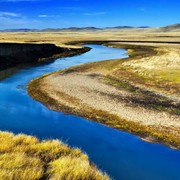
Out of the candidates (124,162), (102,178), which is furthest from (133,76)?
(102,178)

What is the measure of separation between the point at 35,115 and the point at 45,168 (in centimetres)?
1085

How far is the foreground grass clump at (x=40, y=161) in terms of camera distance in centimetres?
1052

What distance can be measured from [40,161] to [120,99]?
14021mm

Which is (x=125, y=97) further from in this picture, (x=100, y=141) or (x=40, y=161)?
(x=40, y=161)

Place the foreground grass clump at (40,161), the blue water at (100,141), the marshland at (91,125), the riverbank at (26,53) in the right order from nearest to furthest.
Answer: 1. the foreground grass clump at (40,161)
2. the marshland at (91,125)
3. the blue water at (100,141)
4. the riverbank at (26,53)

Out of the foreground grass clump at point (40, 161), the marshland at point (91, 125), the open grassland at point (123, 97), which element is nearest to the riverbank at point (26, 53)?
the marshland at point (91, 125)

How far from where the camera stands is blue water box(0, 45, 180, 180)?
1361 centimetres

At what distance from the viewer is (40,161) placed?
11922 mm

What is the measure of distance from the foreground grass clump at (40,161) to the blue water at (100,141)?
5.21 ft

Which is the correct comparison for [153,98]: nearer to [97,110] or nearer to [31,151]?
[97,110]

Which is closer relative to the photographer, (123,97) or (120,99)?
(120,99)

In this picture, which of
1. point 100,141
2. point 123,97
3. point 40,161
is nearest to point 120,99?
point 123,97

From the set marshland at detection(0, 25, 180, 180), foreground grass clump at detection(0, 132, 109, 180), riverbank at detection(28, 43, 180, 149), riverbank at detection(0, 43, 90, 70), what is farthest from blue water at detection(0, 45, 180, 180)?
riverbank at detection(0, 43, 90, 70)

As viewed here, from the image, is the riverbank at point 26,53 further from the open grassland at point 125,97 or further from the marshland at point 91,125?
the open grassland at point 125,97
